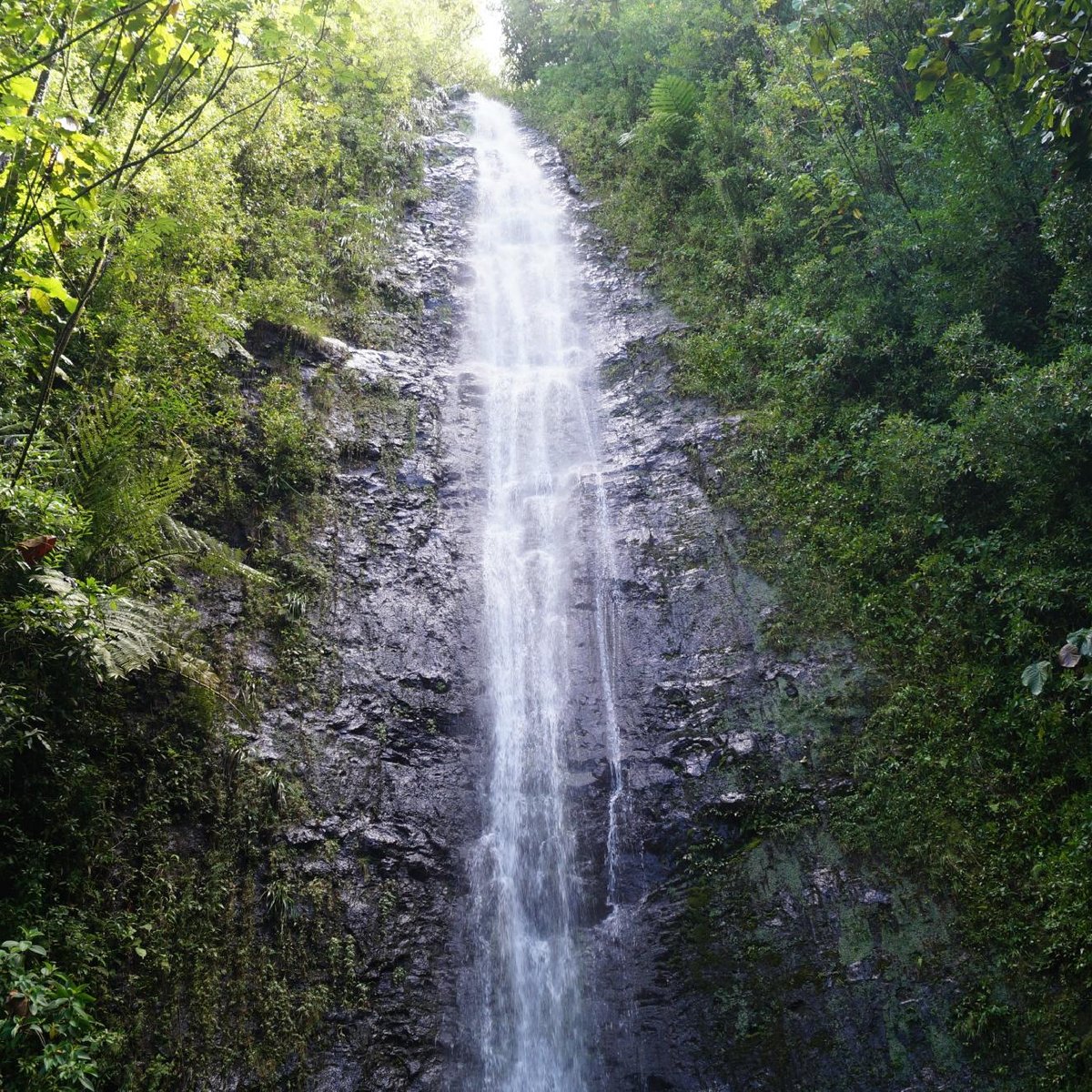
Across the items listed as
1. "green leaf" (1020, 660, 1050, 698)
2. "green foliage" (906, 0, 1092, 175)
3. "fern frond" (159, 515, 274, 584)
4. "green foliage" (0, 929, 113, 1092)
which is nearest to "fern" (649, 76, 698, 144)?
"green foliage" (906, 0, 1092, 175)

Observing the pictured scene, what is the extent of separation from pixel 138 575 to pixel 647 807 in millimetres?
4944

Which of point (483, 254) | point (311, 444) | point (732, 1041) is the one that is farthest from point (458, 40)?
point (732, 1041)

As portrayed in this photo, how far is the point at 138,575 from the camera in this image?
6.40m

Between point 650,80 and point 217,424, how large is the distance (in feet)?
48.7

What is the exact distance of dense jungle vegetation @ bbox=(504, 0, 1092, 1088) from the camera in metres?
5.52

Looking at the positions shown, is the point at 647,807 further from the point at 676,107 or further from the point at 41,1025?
the point at 676,107

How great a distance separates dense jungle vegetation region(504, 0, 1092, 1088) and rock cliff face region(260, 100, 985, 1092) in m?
0.44

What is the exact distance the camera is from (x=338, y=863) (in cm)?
680

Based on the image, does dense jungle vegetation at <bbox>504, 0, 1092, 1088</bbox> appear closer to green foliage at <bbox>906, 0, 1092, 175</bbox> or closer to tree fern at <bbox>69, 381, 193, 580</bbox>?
green foliage at <bbox>906, 0, 1092, 175</bbox>

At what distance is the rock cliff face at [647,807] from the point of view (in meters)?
6.02

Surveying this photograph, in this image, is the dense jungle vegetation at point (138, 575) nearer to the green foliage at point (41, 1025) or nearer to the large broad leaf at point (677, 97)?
the green foliage at point (41, 1025)

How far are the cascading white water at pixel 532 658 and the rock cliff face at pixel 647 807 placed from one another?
0.60 feet

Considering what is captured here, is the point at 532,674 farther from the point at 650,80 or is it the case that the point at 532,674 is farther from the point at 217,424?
the point at 650,80

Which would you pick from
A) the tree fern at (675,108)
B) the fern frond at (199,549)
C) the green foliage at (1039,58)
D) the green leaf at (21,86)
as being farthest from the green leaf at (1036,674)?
the tree fern at (675,108)
